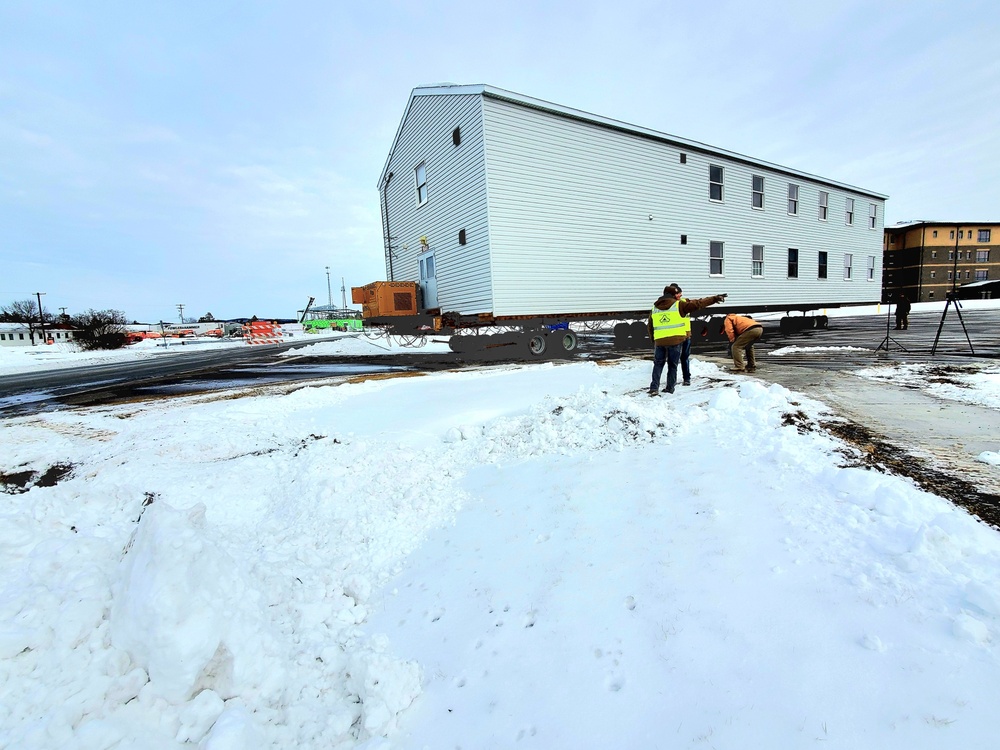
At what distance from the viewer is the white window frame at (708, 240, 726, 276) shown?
56.4 feet

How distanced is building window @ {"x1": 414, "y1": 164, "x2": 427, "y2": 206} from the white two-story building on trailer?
2.7 inches

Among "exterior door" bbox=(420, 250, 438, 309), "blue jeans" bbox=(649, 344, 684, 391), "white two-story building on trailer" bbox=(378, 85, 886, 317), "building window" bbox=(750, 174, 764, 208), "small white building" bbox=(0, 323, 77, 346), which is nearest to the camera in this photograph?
"blue jeans" bbox=(649, 344, 684, 391)

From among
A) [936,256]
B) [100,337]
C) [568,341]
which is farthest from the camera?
[936,256]

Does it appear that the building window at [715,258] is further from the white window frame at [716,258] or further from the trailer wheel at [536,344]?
the trailer wheel at [536,344]

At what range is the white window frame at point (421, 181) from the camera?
15841mm

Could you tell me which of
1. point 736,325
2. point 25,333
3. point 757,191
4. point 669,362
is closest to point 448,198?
point 736,325

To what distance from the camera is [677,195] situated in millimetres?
15961

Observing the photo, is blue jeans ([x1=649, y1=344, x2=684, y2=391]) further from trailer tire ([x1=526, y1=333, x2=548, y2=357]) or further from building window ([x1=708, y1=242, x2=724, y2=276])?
building window ([x1=708, y1=242, x2=724, y2=276])

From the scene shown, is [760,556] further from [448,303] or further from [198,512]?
[448,303]

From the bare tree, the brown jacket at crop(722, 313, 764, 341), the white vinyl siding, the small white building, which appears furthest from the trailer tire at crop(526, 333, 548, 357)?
the small white building

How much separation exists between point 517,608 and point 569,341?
1193 centimetres

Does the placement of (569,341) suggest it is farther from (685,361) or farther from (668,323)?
(668,323)

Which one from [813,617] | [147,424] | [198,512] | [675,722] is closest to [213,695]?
[198,512]

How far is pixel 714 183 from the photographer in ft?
56.3
